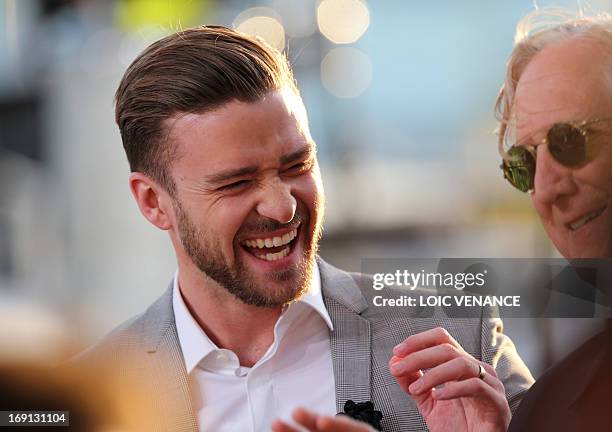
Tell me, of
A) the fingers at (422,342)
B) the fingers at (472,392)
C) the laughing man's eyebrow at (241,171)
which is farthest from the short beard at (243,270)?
the fingers at (472,392)

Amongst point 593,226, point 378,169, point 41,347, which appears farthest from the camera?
point 41,347

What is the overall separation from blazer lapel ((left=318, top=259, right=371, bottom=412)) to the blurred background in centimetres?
5

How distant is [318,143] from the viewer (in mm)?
2207

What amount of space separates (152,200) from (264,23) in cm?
55

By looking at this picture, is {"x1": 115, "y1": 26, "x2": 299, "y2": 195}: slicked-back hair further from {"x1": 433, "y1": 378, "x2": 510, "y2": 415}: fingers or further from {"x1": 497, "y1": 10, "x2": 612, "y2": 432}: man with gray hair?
{"x1": 433, "y1": 378, "x2": 510, "y2": 415}: fingers

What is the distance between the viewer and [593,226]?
6.79ft

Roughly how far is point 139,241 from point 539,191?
1054 mm

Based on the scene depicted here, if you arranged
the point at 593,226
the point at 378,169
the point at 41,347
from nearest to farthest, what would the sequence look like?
1. the point at 593,226
2. the point at 378,169
3. the point at 41,347

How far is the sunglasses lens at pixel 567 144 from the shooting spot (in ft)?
6.68

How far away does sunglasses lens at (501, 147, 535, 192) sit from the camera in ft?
6.88

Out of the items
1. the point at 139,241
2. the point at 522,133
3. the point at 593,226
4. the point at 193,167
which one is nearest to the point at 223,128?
the point at 193,167

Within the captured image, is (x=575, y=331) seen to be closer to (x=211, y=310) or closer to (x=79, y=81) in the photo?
(x=211, y=310)

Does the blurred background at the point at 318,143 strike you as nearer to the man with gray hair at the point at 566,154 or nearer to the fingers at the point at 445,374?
the man with gray hair at the point at 566,154

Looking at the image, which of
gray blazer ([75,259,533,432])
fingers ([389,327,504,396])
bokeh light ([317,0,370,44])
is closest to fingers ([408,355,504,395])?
fingers ([389,327,504,396])
